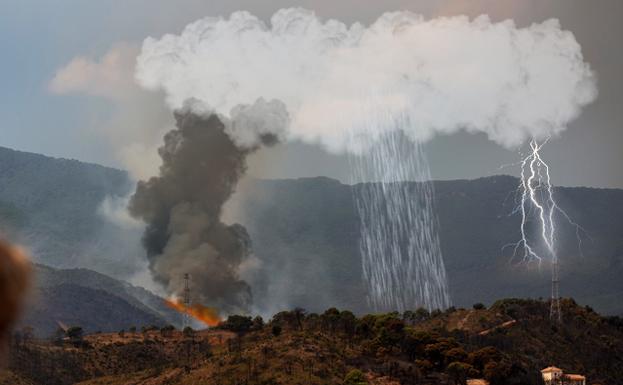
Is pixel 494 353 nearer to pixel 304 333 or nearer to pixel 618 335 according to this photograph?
pixel 304 333

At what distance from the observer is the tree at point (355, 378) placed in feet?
377

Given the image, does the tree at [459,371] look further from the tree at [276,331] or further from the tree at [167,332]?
the tree at [167,332]

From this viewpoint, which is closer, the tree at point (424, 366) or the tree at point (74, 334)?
the tree at point (424, 366)

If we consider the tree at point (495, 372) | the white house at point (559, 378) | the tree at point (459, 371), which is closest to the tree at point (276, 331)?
the tree at point (459, 371)

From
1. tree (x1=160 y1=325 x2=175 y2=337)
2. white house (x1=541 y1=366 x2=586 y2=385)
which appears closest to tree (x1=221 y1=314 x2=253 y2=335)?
tree (x1=160 y1=325 x2=175 y2=337)

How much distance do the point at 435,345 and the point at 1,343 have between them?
13004 centimetres

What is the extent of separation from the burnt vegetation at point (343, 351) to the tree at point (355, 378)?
12cm

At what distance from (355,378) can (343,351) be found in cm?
1721

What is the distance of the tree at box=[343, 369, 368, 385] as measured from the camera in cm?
11500

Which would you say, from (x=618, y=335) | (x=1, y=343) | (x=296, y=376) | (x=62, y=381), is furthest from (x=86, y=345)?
(x=1, y=343)

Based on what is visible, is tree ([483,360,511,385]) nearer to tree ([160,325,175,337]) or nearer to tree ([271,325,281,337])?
tree ([271,325,281,337])

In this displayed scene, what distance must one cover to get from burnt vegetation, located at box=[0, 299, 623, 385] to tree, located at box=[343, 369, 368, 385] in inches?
4.9

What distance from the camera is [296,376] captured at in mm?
118562

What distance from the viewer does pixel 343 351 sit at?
13325cm
